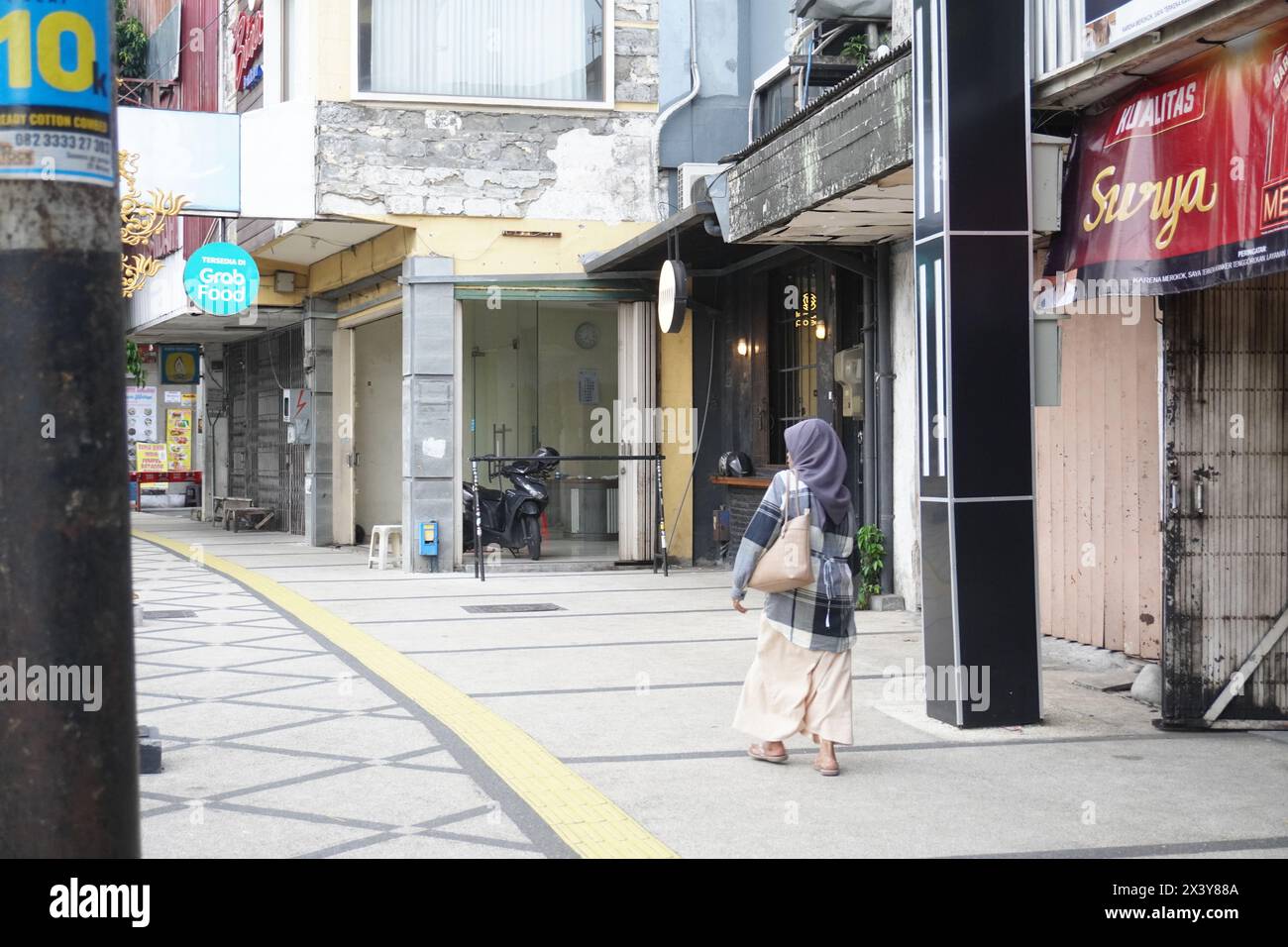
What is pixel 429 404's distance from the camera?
15336 millimetres

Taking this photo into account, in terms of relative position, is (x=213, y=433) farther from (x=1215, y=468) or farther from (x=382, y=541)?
(x=1215, y=468)

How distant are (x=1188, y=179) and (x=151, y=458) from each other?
29.4 metres

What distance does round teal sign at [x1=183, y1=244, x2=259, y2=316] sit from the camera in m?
16.2

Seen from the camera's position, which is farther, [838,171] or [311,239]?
[311,239]

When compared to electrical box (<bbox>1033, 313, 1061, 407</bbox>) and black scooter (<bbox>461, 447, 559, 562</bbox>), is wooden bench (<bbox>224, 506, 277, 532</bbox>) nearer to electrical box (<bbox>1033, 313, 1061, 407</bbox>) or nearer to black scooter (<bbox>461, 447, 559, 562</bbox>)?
black scooter (<bbox>461, 447, 559, 562</bbox>)

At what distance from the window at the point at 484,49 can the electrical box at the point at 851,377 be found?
4894 mm

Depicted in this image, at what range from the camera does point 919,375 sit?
287 inches

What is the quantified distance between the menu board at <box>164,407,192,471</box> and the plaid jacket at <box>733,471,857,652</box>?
2850 cm

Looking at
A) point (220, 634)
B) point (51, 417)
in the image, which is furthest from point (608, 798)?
point (220, 634)

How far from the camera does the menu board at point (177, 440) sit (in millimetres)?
32656

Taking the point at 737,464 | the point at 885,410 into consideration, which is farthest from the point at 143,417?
the point at 885,410

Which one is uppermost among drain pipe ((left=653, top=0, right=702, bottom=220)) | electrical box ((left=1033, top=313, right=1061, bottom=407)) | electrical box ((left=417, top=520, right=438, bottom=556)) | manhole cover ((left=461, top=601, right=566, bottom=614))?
drain pipe ((left=653, top=0, right=702, bottom=220))

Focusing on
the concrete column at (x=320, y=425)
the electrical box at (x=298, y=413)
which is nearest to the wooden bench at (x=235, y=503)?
the electrical box at (x=298, y=413)

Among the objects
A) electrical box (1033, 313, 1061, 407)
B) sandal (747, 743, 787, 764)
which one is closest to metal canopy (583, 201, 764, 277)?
electrical box (1033, 313, 1061, 407)
